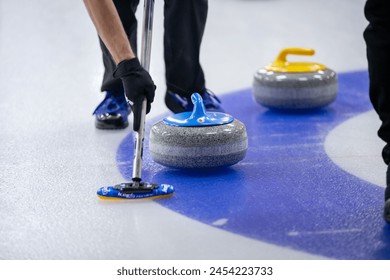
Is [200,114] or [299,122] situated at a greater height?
[200,114]

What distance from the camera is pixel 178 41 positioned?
3279mm

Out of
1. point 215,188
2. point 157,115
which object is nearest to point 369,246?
point 215,188

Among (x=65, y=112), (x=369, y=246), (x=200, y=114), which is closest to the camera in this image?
(x=369, y=246)

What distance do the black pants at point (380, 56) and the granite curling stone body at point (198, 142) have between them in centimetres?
49

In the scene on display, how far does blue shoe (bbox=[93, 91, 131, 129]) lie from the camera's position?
3.20m

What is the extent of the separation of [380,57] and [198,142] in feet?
2.08

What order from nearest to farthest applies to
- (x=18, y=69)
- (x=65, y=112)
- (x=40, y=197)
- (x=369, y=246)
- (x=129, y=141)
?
(x=369, y=246), (x=40, y=197), (x=129, y=141), (x=65, y=112), (x=18, y=69)

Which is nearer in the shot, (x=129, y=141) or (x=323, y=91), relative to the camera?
(x=129, y=141)

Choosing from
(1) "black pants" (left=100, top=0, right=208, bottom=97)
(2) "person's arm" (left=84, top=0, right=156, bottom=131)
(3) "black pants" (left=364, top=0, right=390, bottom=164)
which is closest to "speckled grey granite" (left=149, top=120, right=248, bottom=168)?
(2) "person's arm" (left=84, top=0, right=156, bottom=131)

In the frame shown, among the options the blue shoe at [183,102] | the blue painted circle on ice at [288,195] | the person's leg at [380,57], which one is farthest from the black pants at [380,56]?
the blue shoe at [183,102]

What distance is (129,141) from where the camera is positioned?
3.03 meters

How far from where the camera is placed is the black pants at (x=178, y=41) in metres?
3.21

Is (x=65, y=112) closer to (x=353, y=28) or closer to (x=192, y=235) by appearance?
(x=192, y=235)

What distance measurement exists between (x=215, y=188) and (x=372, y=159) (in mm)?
608
